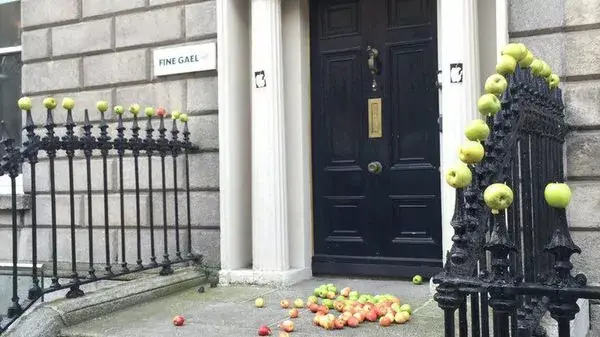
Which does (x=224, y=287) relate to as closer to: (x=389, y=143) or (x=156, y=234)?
(x=156, y=234)

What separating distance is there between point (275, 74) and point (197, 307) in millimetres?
2327

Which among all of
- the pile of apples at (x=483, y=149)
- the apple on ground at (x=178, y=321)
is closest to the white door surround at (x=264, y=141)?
the apple on ground at (x=178, y=321)

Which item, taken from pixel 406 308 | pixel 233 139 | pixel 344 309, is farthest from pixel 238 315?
pixel 233 139

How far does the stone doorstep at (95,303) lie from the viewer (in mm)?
4566

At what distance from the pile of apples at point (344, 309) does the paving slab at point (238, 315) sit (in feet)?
0.17

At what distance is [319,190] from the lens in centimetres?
650

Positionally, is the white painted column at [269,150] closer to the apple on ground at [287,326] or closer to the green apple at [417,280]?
the green apple at [417,280]

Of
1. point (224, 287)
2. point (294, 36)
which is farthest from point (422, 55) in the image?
point (224, 287)

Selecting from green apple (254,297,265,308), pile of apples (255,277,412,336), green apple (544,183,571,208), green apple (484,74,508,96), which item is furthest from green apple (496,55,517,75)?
green apple (254,297,265,308)

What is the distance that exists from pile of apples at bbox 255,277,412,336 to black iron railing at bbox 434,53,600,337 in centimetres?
118

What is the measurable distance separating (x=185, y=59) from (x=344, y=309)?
11.0 ft

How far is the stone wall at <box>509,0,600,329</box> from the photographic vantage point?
16.6ft

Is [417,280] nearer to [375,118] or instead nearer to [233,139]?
[375,118]

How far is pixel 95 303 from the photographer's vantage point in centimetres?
508
